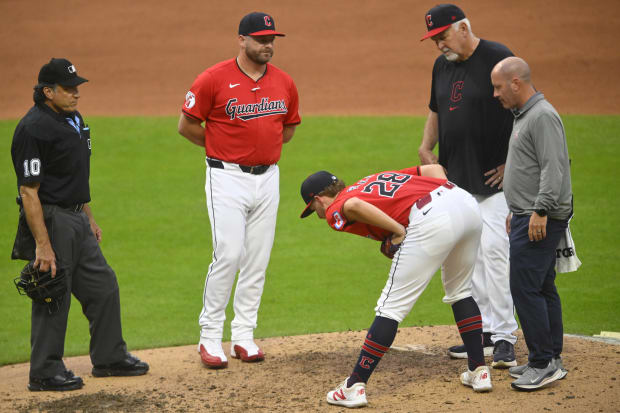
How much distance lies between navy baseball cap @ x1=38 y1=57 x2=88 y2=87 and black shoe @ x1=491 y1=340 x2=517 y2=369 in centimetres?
322

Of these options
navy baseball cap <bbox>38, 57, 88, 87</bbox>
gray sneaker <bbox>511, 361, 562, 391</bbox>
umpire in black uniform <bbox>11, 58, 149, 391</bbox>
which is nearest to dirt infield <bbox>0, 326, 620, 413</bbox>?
gray sneaker <bbox>511, 361, 562, 391</bbox>

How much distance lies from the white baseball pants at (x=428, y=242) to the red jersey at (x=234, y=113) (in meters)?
1.50

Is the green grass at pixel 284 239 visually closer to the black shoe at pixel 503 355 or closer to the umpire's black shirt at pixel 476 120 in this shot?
the black shoe at pixel 503 355

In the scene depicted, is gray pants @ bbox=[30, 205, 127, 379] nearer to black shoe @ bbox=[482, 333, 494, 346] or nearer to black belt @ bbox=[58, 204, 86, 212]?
black belt @ bbox=[58, 204, 86, 212]

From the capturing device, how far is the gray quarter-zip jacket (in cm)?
446

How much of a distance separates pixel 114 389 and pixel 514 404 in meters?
2.53

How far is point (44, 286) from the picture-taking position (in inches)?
197

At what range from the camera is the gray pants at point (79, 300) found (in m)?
5.11

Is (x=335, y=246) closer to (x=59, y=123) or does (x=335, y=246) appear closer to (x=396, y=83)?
(x=59, y=123)

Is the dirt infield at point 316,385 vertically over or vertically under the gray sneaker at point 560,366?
under

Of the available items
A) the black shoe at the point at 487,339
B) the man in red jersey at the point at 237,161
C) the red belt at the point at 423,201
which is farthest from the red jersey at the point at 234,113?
the black shoe at the point at 487,339

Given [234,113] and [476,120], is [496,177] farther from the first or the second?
[234,113]

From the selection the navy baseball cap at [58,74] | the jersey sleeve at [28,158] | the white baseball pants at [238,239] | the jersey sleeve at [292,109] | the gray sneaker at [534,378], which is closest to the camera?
the gray sneaker at [534,378]

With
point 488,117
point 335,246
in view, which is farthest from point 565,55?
point 488,117
